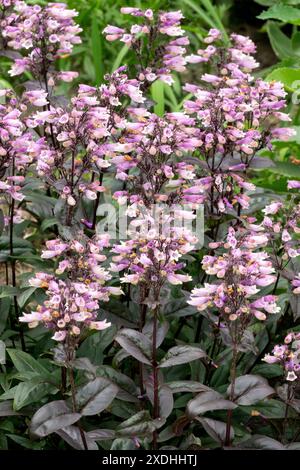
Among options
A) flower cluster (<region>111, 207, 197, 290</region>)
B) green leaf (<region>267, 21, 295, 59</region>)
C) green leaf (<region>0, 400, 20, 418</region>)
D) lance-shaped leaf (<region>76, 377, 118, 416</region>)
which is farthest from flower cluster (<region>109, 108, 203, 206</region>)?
green leaf (<region>267, 21, 295, 59</region>)

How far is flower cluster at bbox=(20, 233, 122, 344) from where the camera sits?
9.51ft

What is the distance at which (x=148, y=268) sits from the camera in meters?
3.11

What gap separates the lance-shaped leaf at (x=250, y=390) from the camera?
125 inches

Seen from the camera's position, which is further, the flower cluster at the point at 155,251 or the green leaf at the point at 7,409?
the green leaf at the point at 7,409

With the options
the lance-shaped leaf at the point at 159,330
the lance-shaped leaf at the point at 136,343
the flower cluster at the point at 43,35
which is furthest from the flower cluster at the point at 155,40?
the lance-shaped leaf at the point at 136,343

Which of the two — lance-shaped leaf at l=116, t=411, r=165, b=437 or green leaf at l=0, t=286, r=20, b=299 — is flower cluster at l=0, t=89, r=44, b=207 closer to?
green leaf at l=0, t=286, r=20, b=299

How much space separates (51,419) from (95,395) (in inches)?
9.0

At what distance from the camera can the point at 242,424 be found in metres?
3.61

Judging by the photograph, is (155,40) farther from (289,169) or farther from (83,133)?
(289,169)

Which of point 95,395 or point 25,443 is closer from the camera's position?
point 95,395

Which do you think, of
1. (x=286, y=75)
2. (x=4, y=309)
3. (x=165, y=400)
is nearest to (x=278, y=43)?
(x=286, y=75)

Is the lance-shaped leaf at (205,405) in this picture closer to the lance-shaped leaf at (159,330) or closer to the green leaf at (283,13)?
the lance-shaped leaf at (159,330)

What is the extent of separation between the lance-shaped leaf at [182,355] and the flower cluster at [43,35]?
172 cm
